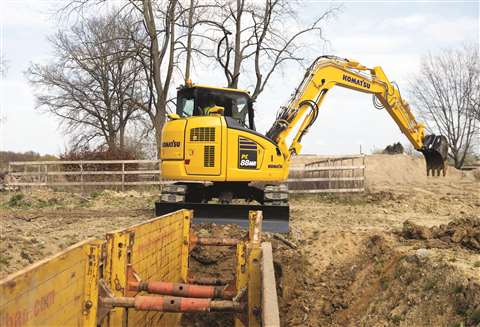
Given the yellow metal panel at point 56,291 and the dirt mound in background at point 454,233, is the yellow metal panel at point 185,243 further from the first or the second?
the dirt mound in background at point 454,233

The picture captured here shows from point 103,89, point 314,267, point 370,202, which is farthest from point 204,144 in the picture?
point 103,89

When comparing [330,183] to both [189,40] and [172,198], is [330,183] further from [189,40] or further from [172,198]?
[189,40]

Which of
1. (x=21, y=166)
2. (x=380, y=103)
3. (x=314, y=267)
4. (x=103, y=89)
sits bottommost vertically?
(x=314, y=267)

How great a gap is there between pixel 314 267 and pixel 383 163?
22.3m

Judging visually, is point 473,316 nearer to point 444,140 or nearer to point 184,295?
point 184,295

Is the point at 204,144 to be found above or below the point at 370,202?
above

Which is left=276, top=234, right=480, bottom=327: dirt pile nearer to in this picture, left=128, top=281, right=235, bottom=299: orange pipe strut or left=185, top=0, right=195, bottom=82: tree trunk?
left=128, top=281, right=235, bottom=299: orange pipe strut

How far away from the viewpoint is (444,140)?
1366 cm

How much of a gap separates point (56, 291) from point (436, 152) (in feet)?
39.8

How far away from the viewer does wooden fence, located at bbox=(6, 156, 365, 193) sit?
16.4m

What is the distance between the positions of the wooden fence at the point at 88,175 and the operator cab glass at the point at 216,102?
25.8 ft

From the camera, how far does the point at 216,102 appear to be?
1068 cm

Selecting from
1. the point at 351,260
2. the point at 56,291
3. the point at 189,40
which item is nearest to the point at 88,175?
the point at 189,40

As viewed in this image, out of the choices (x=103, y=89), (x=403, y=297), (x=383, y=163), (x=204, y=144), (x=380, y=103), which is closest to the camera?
(x=403, y=297)
